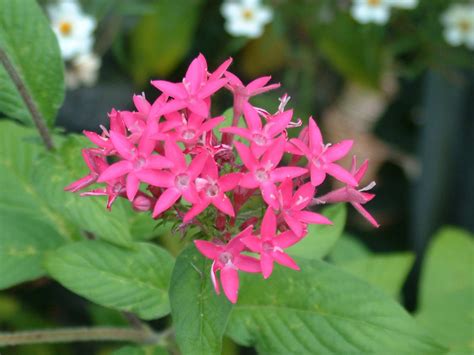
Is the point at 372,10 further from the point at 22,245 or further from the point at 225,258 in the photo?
the point at 225,258

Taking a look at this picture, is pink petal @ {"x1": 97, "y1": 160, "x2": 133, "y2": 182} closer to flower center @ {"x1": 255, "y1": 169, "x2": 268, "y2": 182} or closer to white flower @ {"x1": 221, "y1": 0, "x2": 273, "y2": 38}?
flower center @ {"x1": 255, "y1": 169, "x2": 268, "y2": 182}

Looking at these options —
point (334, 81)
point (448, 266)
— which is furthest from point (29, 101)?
point (334, 81)

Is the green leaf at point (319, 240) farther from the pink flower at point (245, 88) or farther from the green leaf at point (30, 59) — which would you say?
the green leaf at point (30, 59)

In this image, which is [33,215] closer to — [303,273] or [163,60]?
[303,273]

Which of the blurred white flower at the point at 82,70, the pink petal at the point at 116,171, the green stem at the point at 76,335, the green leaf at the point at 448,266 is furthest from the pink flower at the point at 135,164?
the blurred white flower at the point at 82,70

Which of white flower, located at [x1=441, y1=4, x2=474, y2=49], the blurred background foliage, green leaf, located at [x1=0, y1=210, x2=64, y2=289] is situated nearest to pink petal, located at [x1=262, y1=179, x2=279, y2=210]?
green leaf, located at [x1=0, y1=210, x2=64, y2=289]
